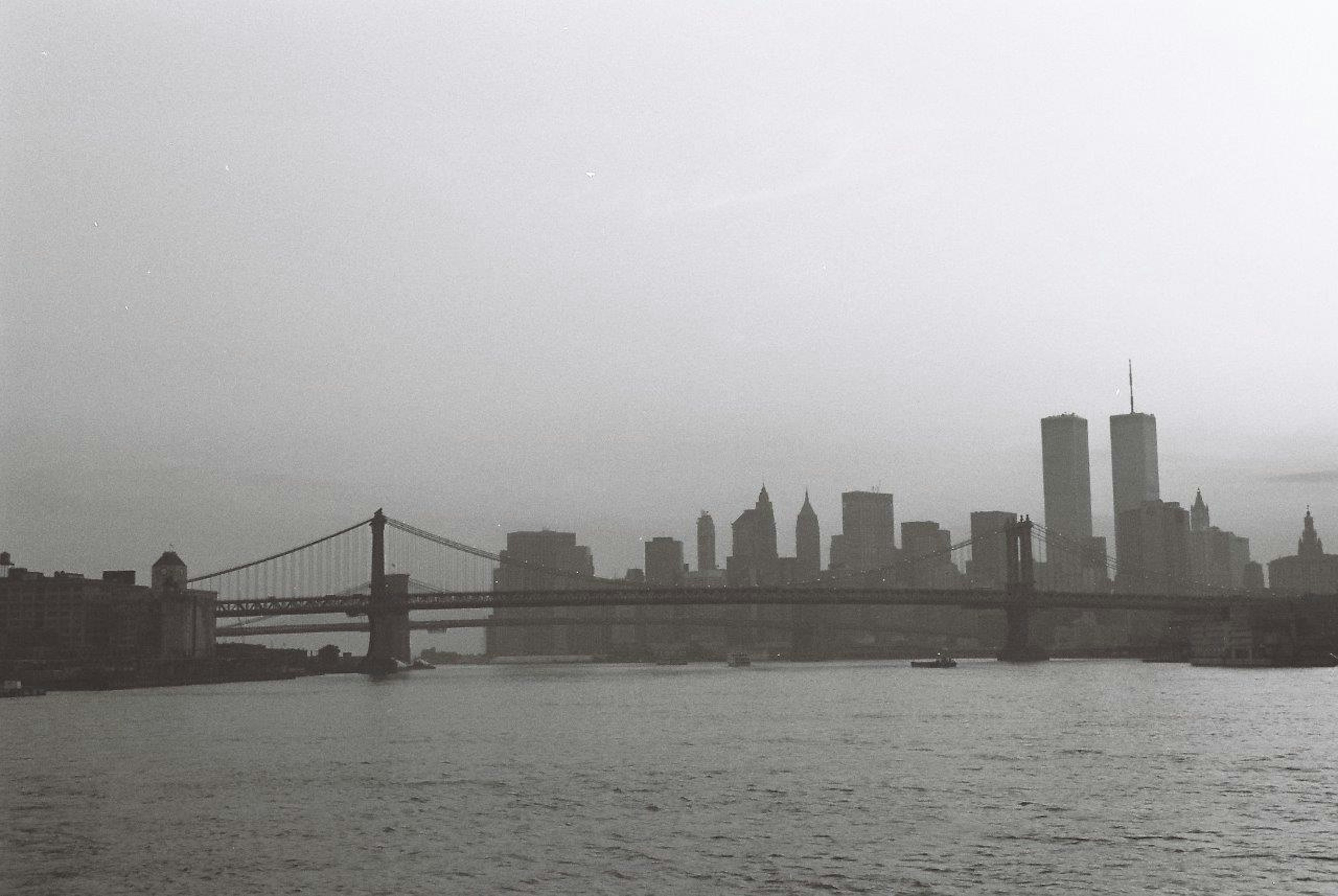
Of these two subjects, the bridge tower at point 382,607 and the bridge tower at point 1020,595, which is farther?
the bridge tower at point 1020,595

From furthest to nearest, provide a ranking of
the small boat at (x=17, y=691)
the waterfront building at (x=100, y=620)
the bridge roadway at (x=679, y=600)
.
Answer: the waterfront building at (x=100, y=620) < the bridge roadway at (x=679, y=600) < the small boat at (x=17, y=691)

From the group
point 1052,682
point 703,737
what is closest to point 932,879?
point 703,737

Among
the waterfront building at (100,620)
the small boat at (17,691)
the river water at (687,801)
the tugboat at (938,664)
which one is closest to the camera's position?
the river water at (687,801)

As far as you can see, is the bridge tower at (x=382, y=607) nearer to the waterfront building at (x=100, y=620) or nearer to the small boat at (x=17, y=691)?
the waterfront building at (x=100, y=620)

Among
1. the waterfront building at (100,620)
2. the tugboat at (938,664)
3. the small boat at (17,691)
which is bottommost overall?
the tugboat at (938,664)

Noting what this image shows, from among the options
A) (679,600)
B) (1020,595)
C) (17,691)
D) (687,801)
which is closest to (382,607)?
(679,600)

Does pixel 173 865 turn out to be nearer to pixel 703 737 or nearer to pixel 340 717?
pixel 703 737

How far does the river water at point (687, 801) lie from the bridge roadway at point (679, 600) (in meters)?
60.4

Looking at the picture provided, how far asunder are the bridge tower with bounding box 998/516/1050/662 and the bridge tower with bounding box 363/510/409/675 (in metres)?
62.3

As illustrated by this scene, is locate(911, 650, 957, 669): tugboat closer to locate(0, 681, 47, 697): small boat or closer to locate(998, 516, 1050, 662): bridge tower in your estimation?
locate(998, 516, 1050, 662): bridge tower

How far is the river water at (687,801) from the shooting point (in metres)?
27.8

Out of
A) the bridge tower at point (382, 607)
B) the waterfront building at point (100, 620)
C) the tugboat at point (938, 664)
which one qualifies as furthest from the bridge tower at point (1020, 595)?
the waterfront building at point (100, 620)

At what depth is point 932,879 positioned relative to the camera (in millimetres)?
26812

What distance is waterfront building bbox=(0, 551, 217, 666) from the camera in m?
148
